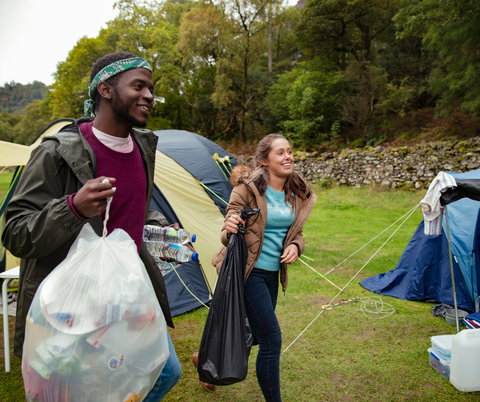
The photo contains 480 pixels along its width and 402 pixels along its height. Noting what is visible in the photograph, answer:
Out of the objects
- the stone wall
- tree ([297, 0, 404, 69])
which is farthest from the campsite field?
tree ([297, 0, 404, 69])

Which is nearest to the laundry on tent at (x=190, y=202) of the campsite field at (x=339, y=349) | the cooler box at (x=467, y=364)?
the campsite field at (x=339, y=349)

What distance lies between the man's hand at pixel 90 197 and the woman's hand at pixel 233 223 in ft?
3.15

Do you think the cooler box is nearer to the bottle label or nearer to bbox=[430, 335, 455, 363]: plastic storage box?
bbox=[430, 335, 455, 363]: plastic storage box

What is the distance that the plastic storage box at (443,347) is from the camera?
284 cm

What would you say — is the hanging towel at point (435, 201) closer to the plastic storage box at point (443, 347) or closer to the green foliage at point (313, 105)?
the plastic storage box at point (443, 347)

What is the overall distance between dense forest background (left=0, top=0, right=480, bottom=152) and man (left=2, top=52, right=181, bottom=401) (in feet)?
42.2

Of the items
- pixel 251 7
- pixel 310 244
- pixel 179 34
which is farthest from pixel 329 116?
pixel 310 244

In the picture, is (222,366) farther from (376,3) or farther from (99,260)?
(376,3)

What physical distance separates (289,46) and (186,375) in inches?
949

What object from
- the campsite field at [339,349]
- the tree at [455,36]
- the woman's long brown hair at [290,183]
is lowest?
the campsite field at [339,349]

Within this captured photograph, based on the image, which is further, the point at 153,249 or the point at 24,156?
the point at 24,156

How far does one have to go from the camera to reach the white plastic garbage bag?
1.07m

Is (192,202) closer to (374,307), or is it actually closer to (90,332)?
(374,307)

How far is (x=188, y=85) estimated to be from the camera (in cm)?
2347
